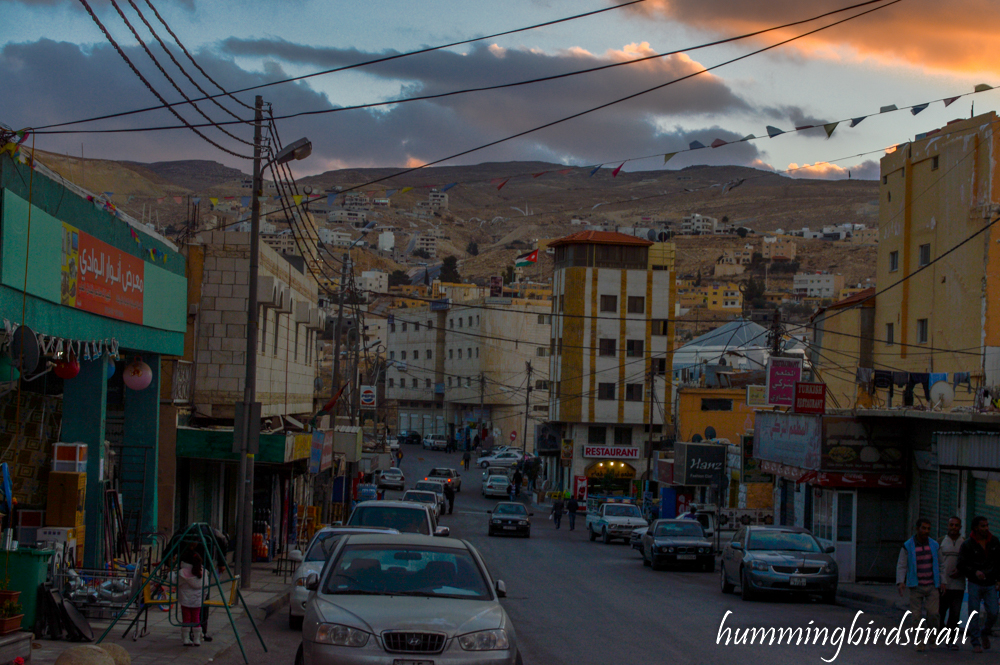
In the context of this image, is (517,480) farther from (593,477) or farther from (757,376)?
(757,376)

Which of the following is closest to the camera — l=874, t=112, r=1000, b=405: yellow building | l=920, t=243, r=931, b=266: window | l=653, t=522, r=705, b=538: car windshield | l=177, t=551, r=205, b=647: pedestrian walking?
l=177, t=551, r=205, b=647: pedestrian walking

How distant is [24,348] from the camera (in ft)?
37.1

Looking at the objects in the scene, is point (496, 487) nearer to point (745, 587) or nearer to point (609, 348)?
point (609, 348)

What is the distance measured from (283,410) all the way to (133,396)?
10.9m

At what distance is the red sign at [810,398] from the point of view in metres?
26.2

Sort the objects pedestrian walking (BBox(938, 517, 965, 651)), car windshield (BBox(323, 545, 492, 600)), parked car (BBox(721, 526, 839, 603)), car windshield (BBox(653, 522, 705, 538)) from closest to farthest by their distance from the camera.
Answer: car windshield (BBox(323, 545, 492, 600))
pedestrian walking (BBox(938, 517, 965, 651))
parked car (BBox(721, 526, 839, 603))
car windshield (BBox(653, 522, 705, 538))

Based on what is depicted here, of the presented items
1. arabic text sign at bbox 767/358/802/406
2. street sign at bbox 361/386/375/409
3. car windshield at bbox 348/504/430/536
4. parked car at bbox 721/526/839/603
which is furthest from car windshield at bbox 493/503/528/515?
parked car at bbox 721/526/839/603

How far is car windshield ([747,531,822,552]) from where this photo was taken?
19891 mm

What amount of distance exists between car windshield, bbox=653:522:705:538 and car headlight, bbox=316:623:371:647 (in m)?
21.1

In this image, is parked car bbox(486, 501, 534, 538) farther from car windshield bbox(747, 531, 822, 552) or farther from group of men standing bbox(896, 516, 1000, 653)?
group of men standing bbox(896, 516, 1000, 653)

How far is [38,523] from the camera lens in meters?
15.5

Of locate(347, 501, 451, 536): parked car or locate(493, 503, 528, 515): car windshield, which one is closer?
locate(347, 501, 451, 536): parked car

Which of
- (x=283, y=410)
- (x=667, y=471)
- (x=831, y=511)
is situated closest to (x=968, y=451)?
(x=831, y=511)

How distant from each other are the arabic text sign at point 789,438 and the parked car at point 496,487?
33.1 metres
